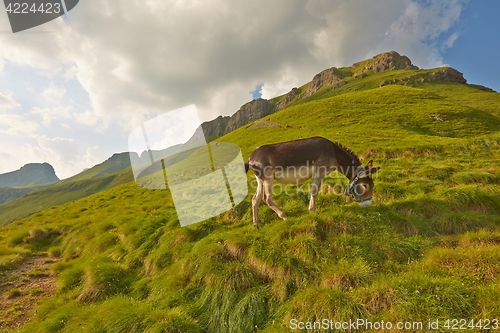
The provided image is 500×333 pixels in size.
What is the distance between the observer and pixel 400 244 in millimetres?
7109

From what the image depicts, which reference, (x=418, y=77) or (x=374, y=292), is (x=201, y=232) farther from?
(x=418, y=77)

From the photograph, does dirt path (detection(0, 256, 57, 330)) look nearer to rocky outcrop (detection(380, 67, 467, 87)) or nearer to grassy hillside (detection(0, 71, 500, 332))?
grassy hillside (detection(0, 71, 500, 332))

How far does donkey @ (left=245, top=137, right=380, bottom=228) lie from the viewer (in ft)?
31.4

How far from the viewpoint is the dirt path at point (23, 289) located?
27.7ft

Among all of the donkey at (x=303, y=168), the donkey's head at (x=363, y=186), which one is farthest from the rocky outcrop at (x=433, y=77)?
the donkey at (x=303, y=168)

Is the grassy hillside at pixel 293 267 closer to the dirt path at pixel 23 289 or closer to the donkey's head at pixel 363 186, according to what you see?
the dirt path at pixel 23 289

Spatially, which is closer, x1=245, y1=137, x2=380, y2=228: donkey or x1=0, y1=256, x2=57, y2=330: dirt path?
x1=0, y1=256, x2=57, y2=330: dirt path

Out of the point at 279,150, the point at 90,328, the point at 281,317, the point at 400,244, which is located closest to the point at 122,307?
the point at 90,328

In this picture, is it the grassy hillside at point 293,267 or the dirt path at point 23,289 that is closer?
the grassy hillside at point 293,267

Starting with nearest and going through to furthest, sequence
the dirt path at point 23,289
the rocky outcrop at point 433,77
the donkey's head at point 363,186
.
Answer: the dirt path at point 23,289, the donkey's head at point 363,186, the rocky outcrop at point 433,77

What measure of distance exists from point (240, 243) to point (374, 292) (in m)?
4.47

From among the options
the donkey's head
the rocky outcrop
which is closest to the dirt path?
the donkey's head

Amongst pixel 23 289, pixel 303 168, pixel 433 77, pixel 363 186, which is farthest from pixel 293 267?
pixel 433 77

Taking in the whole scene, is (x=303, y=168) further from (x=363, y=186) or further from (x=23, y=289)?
(x=23, y=289)
